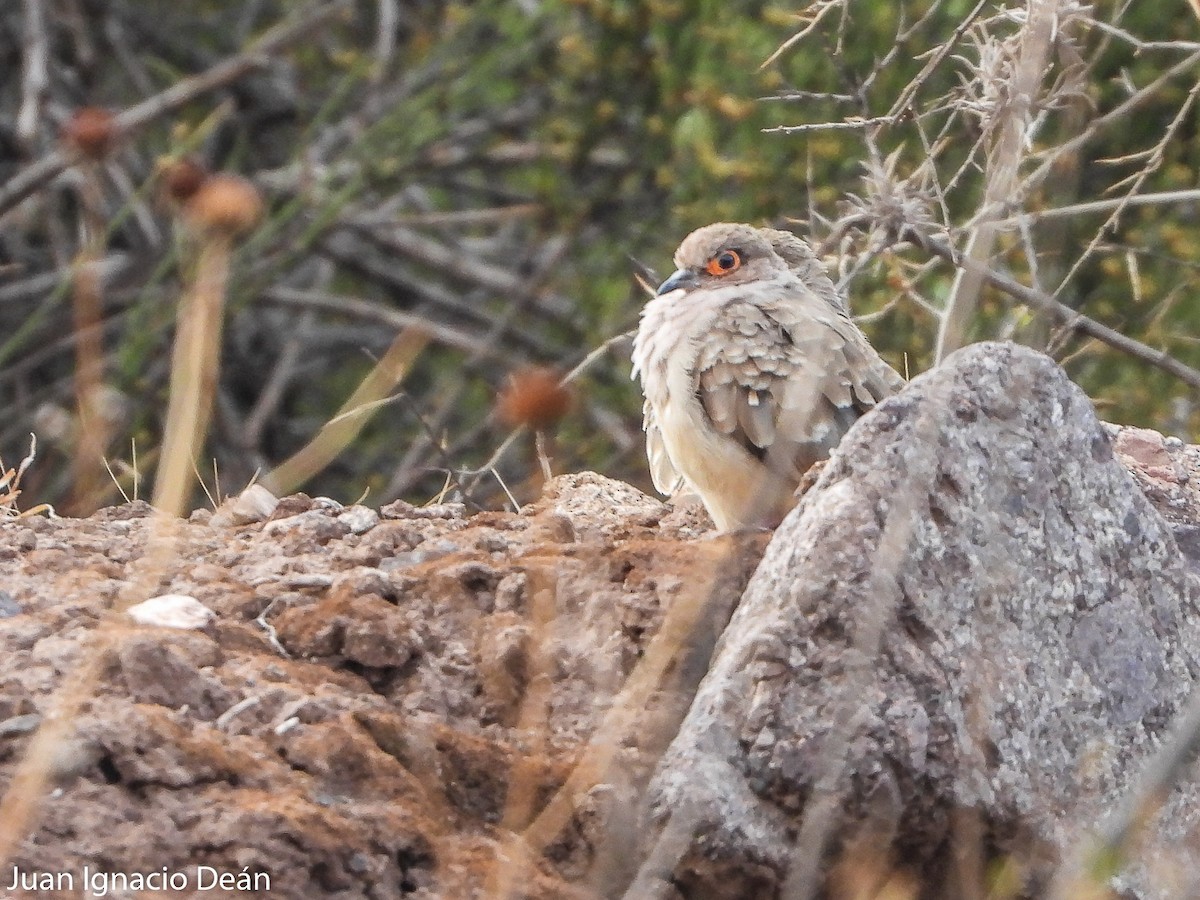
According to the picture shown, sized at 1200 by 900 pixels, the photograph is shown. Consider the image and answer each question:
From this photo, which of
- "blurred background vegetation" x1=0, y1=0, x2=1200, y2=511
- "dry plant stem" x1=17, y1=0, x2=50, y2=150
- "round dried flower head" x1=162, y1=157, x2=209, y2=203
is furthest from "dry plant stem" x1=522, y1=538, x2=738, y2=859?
"dry plant stem" x1=17, y1=0, x2=50, y2=150

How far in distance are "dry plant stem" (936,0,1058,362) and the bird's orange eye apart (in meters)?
0.70

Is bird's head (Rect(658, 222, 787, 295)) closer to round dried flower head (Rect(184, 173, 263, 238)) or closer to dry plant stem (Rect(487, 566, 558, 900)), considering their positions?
dry plant stem (Rect(487, 566, 558, 900))

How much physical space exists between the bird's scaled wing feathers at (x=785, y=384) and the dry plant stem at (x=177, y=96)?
350 centimetres

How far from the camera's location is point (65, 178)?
9.53 m

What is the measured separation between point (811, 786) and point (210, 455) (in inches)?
267

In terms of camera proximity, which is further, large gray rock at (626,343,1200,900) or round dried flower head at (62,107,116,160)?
round dried flower head at (62,107,116,160)

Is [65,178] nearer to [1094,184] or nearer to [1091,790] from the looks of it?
[1094,184]

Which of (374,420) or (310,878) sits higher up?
(310,878)

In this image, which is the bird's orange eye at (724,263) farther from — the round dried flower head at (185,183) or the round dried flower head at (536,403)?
the round dried flower head at (536,403)

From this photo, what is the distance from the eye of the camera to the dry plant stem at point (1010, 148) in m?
4.25

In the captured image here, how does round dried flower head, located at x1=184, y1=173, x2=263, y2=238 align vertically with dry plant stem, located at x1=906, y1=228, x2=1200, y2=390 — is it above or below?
above

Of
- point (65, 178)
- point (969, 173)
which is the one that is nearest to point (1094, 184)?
point (969, 173)

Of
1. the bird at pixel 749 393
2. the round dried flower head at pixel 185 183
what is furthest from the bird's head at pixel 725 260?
the round dried flower head at pixel 185 183

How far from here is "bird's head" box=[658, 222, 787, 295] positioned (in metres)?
5.84
